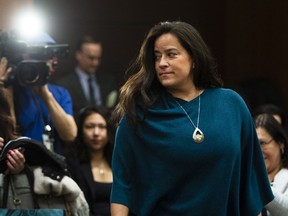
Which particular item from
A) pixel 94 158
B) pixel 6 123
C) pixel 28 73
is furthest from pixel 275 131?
pixel 6 123

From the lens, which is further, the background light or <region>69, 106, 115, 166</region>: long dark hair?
<region>69, 106, 115, 166</region>: long dark hair

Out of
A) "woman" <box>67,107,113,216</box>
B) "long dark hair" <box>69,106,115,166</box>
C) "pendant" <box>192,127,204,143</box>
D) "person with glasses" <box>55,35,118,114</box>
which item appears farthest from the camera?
"person with glasses" <box>55,35,118,114</box>

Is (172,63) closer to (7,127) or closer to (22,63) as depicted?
(7,127)

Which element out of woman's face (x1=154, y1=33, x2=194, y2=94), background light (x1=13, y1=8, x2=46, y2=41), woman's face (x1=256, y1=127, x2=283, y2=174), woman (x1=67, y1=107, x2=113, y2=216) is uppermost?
woman's face (x1=154, y1=33, x2=194, y2=94)

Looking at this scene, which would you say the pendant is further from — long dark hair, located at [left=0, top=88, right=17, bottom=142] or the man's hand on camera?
the man's hand on camera

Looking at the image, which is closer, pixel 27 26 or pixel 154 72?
pixel 154 72

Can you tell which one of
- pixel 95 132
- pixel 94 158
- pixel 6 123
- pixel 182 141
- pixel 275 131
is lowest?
pixel 94 158

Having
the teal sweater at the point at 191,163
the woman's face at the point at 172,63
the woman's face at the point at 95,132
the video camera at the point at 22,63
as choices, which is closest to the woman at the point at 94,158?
the woman's face at the point at 95,132

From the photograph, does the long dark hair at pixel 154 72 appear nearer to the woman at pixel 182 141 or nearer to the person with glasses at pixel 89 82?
the woman at pixel 182 141

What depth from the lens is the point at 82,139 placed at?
18.0ft

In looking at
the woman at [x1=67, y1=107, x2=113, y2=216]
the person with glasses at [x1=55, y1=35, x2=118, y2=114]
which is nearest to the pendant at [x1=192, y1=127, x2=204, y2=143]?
the woman at [x1=67, y1=107, x2=113, y2=216]

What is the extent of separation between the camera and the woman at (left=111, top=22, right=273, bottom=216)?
346cm

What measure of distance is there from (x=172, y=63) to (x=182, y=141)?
12.6 inches

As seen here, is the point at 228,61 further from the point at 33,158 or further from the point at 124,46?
the point at 33,158
